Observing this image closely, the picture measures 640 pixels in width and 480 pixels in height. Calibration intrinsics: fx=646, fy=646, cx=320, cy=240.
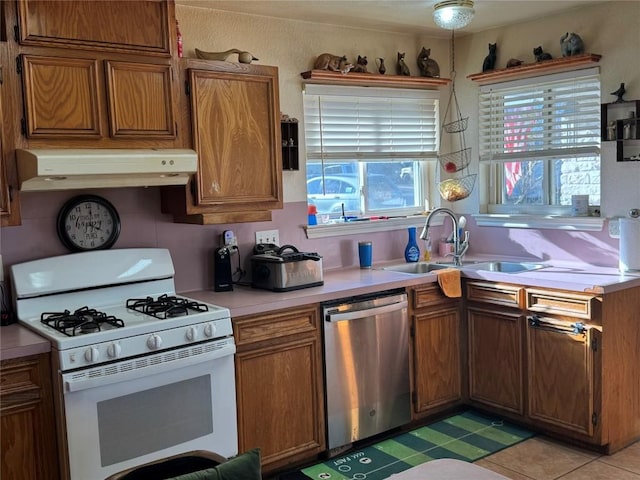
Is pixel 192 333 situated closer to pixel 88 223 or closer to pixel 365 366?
pixel 88 223

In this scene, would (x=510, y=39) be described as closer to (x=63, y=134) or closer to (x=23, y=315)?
(x=63, y=134)

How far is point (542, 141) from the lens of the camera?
13.4 ft

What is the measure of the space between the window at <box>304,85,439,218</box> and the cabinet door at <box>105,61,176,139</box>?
1109 millimetres

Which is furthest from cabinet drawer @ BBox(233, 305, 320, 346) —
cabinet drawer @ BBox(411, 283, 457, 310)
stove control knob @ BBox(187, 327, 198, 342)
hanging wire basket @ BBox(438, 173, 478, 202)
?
hanging wire basket @ BBox(438, 173, 478, 202)

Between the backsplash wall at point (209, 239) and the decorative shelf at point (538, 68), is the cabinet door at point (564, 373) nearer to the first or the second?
the backsplash wall at point (209, 239)

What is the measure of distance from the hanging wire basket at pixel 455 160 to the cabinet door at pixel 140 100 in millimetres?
2144

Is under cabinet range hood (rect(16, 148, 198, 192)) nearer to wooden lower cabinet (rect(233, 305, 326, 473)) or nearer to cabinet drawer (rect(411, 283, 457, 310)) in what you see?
wooden lower cabinet (rect(233, 305, 326, 473))

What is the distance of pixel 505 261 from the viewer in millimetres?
4145

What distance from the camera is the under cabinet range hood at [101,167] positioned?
2535mm

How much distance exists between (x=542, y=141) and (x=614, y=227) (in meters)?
0.73

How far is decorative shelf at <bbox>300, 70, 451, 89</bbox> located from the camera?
383cm

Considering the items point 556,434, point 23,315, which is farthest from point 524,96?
point 23,315

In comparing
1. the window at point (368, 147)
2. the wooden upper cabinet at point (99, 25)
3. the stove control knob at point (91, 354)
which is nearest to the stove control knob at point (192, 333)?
the stove control knob at point (91, 354)

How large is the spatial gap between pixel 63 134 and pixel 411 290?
6.47 ft
